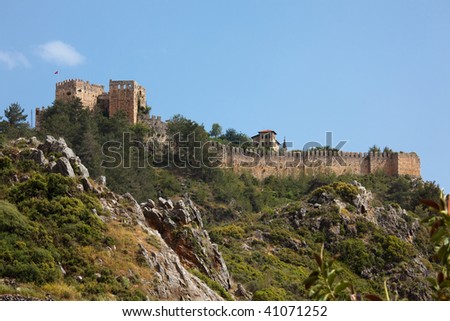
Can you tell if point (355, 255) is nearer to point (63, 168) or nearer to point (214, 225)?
point (214, 225)

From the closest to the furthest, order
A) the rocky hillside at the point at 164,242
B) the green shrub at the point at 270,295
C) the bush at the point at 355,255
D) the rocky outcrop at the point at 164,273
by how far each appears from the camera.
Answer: the rocky hillside at the point at 164,242
the rocky outcrop at the point at 164,273
the green shrub at the point at 270,295
the bush at the point at 355,255

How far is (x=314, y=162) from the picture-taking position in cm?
6688

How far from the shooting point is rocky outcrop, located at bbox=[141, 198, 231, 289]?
2969 centimetres

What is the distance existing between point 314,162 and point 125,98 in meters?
15.5

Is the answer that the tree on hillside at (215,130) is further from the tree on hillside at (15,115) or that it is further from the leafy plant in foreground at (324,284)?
the leafy plant in foreground at (324,284)

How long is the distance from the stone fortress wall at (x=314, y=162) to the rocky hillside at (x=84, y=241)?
106ft

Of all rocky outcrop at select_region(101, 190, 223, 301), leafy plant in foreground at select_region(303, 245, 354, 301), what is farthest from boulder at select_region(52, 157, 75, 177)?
leafy plant in foreground at select_region(303, 245, 354, 301)

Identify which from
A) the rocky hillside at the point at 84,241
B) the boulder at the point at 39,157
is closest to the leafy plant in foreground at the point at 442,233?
the rocky hillside at the point at 84,241

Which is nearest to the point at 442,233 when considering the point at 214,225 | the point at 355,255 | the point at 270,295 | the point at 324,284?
the point at 324,284

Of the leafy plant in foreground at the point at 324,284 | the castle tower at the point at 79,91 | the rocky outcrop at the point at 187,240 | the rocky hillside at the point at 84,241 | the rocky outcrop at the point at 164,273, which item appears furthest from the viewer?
the castle tower at the point at 79,91

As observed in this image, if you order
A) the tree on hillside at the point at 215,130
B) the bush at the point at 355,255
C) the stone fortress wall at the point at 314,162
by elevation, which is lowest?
the bush at the point at 355,255

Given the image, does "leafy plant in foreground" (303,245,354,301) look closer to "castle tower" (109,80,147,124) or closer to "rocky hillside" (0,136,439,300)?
"rocky hillside" (0,136,439,300)

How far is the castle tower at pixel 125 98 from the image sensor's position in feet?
207
